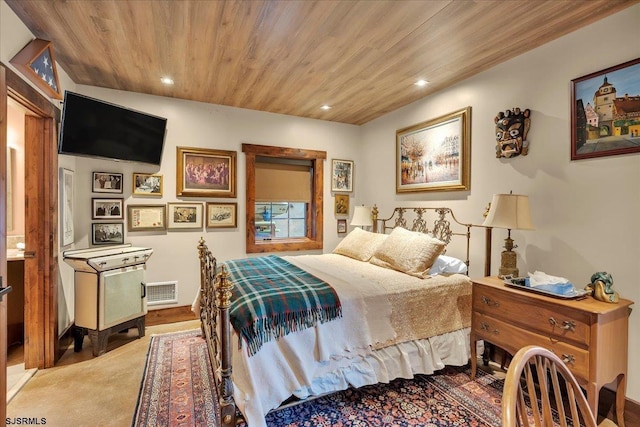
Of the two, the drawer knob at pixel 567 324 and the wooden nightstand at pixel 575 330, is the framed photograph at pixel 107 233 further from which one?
the drawer knob at pixel 567 324

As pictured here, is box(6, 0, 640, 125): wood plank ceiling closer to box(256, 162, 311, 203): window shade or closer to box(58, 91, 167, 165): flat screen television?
box(58, 91, 167, 165): flat screen television

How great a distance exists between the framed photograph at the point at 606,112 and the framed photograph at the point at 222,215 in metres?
3.43

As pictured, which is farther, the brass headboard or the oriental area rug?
the brass headboard

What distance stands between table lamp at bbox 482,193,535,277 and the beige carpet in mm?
2840

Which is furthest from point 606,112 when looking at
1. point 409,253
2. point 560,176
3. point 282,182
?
point 282,182

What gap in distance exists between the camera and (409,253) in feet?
9.53

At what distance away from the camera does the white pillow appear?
9.32 ft

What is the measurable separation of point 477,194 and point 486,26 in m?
1.42

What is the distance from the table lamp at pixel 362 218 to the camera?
161 inches

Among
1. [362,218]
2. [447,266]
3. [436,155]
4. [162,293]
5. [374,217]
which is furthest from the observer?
[374,217]

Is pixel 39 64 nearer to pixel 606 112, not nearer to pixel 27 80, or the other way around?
pixel 27 80

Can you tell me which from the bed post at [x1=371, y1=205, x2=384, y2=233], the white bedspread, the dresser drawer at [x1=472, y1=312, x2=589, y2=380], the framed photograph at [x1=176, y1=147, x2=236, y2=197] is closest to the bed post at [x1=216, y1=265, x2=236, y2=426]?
the white bedspread

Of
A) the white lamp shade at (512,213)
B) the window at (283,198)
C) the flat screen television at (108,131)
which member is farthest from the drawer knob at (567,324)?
the flat screen television at (108,131)

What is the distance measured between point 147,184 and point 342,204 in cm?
257
